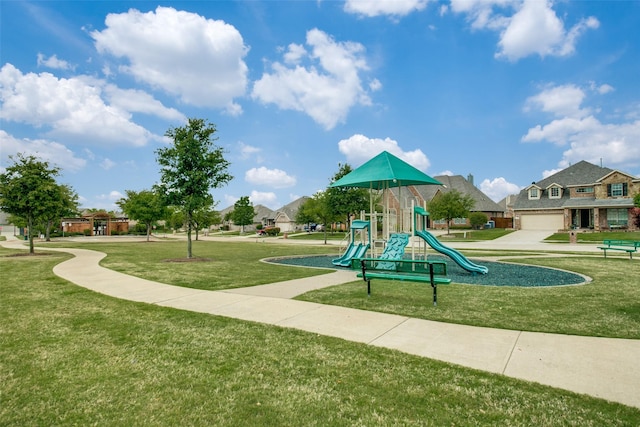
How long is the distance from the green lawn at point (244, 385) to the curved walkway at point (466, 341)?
0.35 m

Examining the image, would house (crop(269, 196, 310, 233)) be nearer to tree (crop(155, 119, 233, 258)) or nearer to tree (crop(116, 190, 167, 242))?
tree (crop(116, 190, 167, 242))

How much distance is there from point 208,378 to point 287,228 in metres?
81.1

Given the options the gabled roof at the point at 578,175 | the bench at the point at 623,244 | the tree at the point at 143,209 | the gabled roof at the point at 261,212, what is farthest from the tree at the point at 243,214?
the bench at the point at 623,244

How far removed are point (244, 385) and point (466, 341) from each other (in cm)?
331

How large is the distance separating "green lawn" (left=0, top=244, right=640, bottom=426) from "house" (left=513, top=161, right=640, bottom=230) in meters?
48.6

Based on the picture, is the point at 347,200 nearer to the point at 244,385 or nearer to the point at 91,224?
the point at 244,385

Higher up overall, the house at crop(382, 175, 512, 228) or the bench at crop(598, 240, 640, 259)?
the house at crop(382, 175, 512, 228)

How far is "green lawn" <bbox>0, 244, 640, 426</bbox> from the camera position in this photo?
3410 mm

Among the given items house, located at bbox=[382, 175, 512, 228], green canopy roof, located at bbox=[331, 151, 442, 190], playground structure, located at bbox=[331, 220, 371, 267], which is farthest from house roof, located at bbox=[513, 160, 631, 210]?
playground structure, located at bbox=[331, 220, 371, 267]

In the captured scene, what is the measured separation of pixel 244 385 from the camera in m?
4.06

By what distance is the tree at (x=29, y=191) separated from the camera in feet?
66.3

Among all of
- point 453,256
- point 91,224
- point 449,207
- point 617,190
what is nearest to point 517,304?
point 453,256

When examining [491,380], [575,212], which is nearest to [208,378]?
[491,380]

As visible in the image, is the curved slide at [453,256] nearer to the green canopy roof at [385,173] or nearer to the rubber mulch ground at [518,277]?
the rubber mulch ground at [518,277]
